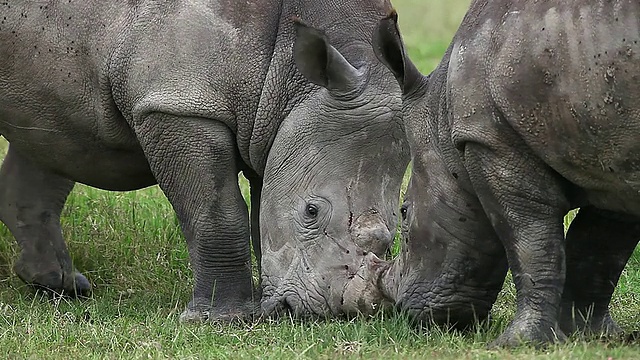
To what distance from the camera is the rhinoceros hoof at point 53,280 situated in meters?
8.61

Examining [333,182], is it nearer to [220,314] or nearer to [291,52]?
[291,52]

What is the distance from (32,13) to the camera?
7.67 meters

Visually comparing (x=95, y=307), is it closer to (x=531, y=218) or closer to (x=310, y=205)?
(x=310, y=205)

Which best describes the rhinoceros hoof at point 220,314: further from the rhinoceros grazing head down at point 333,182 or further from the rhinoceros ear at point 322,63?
the rhinoceros ear at point 322,63

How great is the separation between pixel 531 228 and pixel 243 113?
6.59ft

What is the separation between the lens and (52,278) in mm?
8609

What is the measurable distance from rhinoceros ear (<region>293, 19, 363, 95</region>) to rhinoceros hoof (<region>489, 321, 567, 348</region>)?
179 cm

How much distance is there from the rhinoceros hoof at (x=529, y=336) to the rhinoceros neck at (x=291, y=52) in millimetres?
1968

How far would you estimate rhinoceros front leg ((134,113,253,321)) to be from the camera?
737 centimetres

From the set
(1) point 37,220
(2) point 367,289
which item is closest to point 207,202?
(2) point 367,289

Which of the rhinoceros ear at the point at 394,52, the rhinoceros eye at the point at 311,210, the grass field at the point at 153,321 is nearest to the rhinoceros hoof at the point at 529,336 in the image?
the grass field at the point at 153,321

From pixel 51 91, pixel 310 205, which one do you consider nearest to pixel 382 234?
pixel 310 205

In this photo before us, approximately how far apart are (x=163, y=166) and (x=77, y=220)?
1973mm

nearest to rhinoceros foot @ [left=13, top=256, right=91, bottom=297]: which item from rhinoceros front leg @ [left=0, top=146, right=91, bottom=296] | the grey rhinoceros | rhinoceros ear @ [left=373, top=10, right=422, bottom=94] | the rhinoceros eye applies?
rhinoceros front leg @ [left=0, top=146, right=91, bottom=296]
